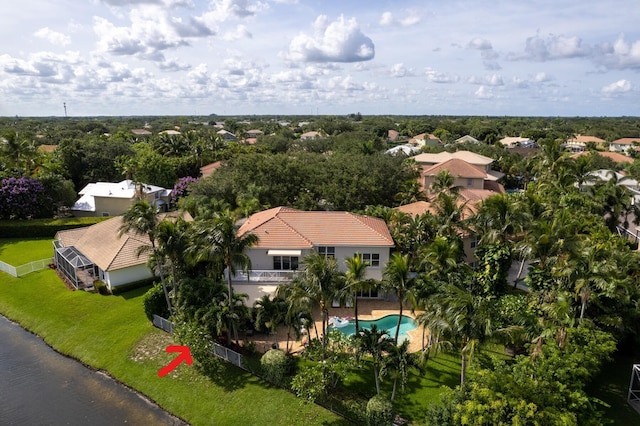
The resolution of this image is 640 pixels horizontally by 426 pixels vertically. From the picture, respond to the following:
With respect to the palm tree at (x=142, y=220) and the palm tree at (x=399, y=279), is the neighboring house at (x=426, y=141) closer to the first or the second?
the palm tree at (x=399, y=279)

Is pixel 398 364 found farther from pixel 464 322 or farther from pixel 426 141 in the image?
pixel 426 141

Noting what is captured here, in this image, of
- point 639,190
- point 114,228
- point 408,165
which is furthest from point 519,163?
point 114,228

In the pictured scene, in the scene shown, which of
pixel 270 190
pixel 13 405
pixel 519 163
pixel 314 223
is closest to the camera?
pixel 13 405

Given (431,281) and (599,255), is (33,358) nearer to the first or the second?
(431,281)

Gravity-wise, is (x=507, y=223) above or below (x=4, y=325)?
above

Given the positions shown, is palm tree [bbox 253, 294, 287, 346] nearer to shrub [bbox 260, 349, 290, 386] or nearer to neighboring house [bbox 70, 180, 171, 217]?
shrub [bbox 260, 349, 290, 386]

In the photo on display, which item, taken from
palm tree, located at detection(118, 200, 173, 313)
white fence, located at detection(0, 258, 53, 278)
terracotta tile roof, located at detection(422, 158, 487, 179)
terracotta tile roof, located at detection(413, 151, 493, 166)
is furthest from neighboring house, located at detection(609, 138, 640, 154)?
white fence, located at detection(0, 258, 53, 278)

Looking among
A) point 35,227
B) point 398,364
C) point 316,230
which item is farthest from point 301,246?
point 35,227
